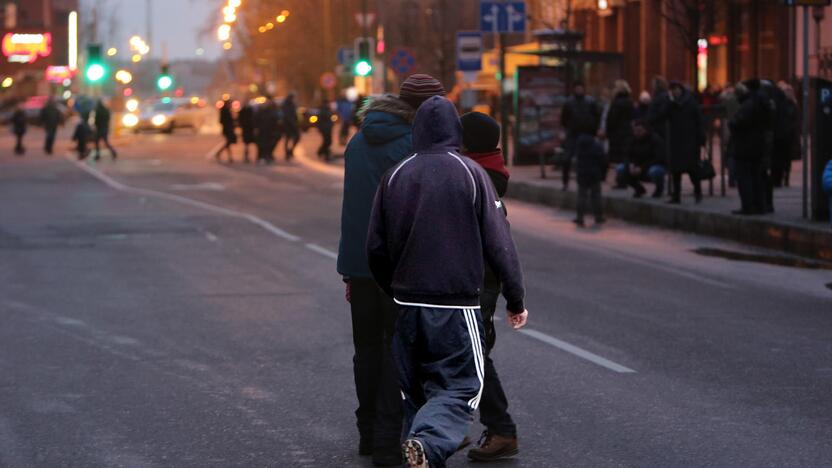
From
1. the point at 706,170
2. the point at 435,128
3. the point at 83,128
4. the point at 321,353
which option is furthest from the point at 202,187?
the point at 435,128

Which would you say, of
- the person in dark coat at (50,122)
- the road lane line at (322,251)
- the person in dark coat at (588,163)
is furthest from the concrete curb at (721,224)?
the person in dark coat at (50,122)

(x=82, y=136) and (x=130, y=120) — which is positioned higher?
(x=130, y=120)

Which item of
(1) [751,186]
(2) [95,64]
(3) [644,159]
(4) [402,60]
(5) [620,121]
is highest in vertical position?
(2) [95,64]

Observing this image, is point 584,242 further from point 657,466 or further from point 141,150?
point 141,150

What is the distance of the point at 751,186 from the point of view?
19234mm

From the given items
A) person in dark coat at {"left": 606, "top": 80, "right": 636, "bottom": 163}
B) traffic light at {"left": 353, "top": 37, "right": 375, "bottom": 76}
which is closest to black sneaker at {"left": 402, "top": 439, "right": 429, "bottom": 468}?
person in dark coat at {"left": 606, "top": 80, "right": 636, "bottom": 163}

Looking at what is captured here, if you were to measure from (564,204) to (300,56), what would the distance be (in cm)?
7082

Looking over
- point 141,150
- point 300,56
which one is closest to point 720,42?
point 141,150

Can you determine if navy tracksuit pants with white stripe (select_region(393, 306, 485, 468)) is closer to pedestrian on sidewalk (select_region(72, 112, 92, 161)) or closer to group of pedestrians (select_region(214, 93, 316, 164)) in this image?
group of pedestrians (select_region(214, 93, 316, 164))

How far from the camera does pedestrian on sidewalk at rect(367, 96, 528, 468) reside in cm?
610

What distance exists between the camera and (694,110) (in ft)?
70.4

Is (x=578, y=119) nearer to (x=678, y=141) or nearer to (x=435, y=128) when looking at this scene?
(x=678, y=141)

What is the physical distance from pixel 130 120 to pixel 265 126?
35.6 m

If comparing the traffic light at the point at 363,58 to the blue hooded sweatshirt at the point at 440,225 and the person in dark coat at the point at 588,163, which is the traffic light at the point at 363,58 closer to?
the person in dark coat at the point at 588,163
